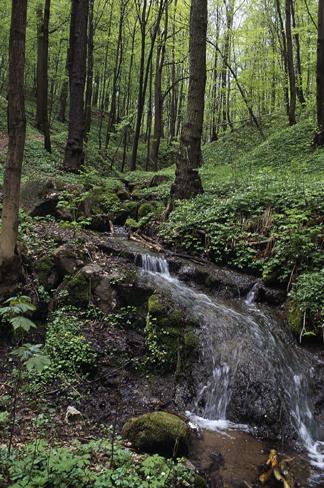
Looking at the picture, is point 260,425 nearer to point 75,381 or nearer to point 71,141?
point 75,381

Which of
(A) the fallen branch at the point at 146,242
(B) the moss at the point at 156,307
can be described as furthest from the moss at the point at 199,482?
(A) the fallen branch at the point at 146,242

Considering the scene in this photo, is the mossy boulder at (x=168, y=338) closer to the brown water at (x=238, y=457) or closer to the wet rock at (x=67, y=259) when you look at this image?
the brown water at (x=238, y=457)

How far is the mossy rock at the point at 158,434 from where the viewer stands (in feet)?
14.7

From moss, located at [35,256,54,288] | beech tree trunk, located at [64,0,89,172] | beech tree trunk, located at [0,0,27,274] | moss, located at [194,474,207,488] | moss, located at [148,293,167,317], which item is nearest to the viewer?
moss, located at [194,474,207,488]

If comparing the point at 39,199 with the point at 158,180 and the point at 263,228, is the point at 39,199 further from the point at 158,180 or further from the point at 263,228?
the point at 158,180

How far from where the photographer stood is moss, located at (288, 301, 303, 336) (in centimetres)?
678

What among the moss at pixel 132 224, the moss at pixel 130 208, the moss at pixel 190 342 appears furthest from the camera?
the moss at pixel 130 208

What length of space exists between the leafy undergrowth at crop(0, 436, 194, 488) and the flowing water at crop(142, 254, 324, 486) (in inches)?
64.5

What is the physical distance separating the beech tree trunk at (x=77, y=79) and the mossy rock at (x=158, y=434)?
12202 mm

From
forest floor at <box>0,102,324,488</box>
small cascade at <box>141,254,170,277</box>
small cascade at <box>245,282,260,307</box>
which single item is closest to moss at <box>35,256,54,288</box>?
forest floor at <box>0,102,324,488</box>

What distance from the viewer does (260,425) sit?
543 centimetres

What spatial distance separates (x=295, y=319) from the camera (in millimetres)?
6906

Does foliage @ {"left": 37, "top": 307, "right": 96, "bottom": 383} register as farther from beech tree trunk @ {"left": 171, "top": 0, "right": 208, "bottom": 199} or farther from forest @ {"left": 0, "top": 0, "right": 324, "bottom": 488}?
beech tree trunk @ {"left": 171, "top": 0, "right": 208, "bottom": 199}

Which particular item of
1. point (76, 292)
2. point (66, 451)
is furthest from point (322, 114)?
point (66, 451)
